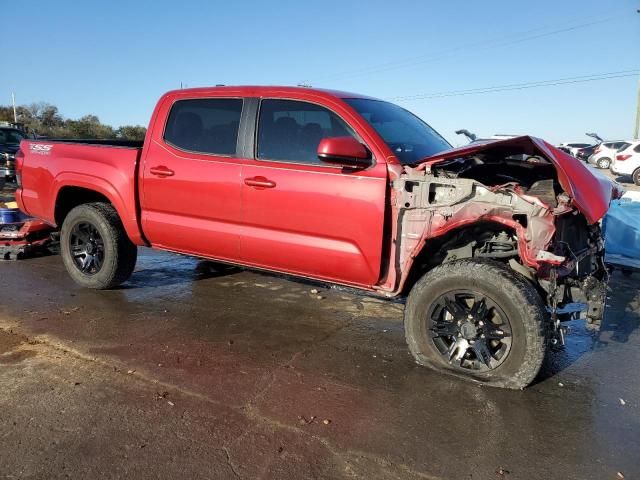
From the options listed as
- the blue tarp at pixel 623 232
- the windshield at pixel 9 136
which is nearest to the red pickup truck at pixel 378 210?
the blue tarp at pixel 623 232

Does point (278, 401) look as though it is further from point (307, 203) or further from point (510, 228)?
point (510, 228)

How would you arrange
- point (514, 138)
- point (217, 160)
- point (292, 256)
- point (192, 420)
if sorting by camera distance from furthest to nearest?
point (217, 160)
point (292, 256)
point (514, 138)
point (192, 420)

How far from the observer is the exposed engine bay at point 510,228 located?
10.6 feet

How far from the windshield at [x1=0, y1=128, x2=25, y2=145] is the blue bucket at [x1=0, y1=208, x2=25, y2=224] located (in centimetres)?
859

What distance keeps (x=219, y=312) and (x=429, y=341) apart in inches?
81.6

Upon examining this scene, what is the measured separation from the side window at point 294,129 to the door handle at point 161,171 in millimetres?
920

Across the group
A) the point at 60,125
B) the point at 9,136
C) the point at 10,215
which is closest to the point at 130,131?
the point at 60,125

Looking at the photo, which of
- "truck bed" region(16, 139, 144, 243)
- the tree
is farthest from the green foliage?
"truck bed" region(16, 139, 144, 243)

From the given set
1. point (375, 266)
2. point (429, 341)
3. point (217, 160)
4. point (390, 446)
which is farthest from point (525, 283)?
point (217, 160)

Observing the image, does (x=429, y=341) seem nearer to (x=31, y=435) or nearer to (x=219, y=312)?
(x=219, y=312)

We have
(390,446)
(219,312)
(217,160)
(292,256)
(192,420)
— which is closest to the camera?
(390,446)

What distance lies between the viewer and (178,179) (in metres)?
4.61

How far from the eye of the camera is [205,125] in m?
4.66

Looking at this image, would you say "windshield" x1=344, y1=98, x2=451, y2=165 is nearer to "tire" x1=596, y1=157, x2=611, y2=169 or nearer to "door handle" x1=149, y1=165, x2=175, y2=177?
"door handle" x1=149, y1=165, x2=175, y2=177
